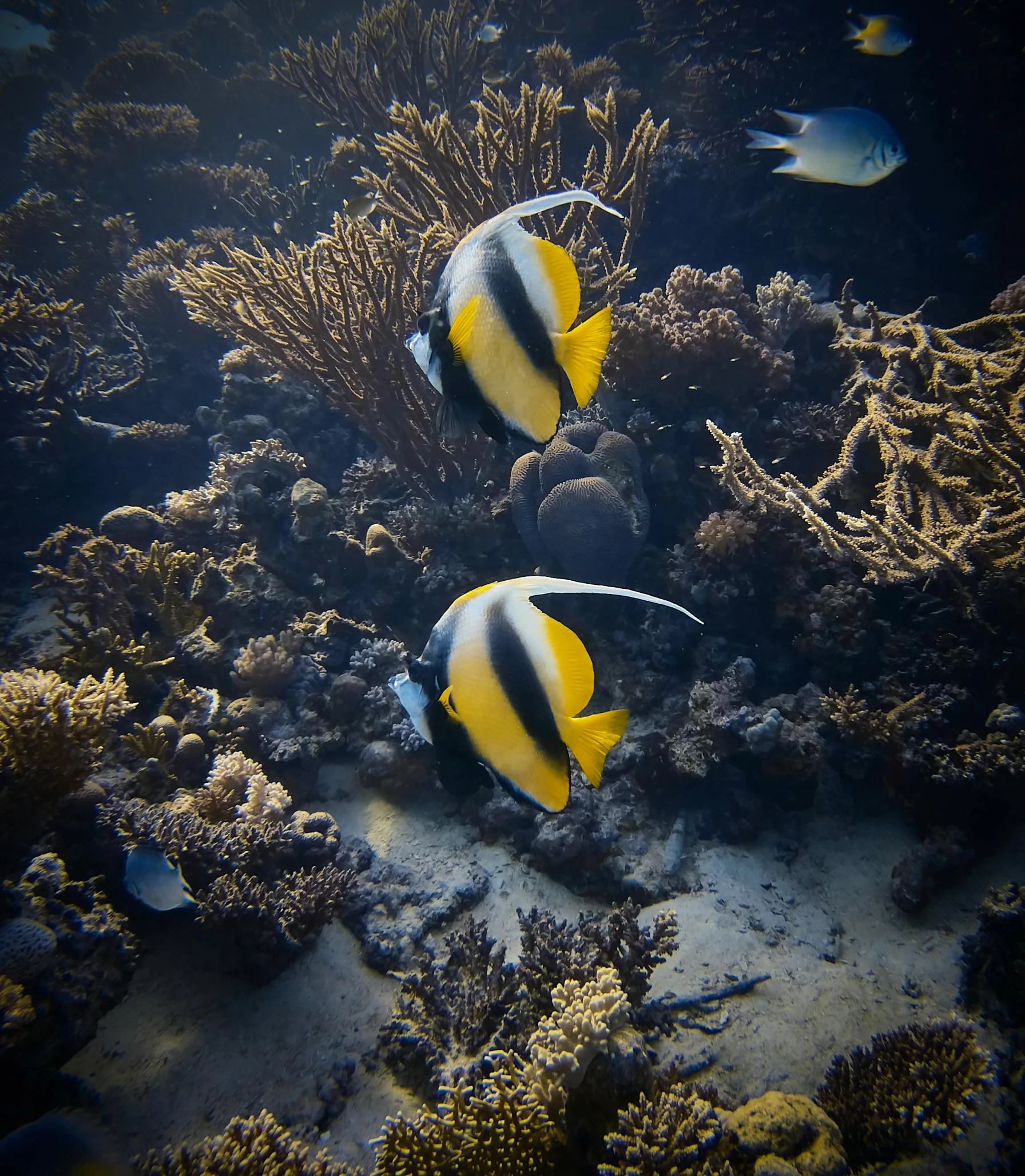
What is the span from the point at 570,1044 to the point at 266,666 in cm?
314

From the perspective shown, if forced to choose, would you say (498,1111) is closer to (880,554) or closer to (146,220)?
(880,554)

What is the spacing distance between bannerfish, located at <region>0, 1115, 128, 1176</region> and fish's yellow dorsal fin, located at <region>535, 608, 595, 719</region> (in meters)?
2.69

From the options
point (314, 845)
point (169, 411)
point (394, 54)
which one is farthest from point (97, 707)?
point (394, 54)

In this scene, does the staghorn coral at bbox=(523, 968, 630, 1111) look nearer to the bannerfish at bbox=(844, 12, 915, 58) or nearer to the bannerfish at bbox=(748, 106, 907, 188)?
the bannerfish at bbox=(748, 106, 907, 188)

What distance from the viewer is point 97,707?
323 cm

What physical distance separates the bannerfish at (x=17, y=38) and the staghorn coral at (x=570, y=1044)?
81.5 ft

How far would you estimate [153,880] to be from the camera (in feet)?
9.04

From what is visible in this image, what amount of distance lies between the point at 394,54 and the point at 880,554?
32.3ft

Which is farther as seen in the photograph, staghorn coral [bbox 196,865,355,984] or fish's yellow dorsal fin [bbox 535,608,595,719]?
staghorn coral [bbox 196,865,355,984]

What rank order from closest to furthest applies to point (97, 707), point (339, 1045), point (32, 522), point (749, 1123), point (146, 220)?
point (749, 1123), point (339, 1045), point (97, 707), point (32, 522), point (146, 220)

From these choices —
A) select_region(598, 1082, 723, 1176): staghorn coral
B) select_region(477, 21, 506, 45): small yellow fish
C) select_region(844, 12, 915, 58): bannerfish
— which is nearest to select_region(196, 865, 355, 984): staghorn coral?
select_region(598, 1082, 723, 1176): staghorn coral

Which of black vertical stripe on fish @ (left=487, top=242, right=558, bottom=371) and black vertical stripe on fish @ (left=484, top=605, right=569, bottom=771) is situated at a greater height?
black vertical stripe on fish @ (left=487, top=242, right=558, bottom=371)

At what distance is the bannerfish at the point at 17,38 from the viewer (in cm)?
1563

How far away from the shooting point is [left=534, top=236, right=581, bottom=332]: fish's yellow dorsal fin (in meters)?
1.24
